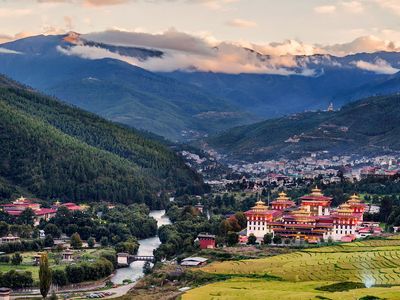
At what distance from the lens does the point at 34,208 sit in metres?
152

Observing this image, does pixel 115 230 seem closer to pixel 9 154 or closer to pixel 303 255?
pixel 303 255

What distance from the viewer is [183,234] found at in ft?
405

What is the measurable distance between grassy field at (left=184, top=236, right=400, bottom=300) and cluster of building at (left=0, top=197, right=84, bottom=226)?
57.3 metres

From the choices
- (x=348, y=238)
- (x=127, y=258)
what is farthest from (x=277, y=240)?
(x=127, y=258)

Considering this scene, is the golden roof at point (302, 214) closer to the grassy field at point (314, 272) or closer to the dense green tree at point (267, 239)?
the dense green tree at point (267, 239)

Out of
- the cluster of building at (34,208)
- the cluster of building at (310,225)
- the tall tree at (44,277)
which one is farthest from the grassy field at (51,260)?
the cluster of building at (34,208)

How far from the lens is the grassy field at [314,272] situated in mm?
74875

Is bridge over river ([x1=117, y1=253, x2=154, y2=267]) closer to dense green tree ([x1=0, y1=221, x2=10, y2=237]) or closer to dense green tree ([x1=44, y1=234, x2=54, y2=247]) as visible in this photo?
dense green tree ([x1=44, y1=234, x2=54, y2=247])

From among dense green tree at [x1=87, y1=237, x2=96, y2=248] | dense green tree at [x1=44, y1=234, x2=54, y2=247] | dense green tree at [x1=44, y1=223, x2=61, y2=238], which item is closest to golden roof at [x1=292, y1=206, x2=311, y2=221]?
dense green tree at [x1=87, y1=237, x2=96, y2=248]

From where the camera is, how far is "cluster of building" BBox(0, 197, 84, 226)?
145 meters

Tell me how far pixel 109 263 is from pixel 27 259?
10180mm

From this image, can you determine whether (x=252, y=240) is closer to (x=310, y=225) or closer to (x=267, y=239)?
(x=267, y=239)

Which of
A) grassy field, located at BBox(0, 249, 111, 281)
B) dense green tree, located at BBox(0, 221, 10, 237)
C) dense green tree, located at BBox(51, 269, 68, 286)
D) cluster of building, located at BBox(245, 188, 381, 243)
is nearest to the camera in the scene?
dense green tree, located at BBox(51, 269, 68, 286)

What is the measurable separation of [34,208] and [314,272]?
250ft
